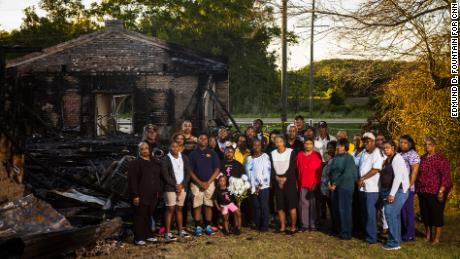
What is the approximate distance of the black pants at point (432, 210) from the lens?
8078 mm

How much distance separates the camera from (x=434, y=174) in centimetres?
808

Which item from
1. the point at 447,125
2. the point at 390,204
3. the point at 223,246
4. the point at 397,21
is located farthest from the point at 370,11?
the point at 223,246

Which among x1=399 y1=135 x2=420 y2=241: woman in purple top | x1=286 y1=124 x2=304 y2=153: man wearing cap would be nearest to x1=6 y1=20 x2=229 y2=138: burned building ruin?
x1=286 y1=124 x2=304 y2=153: man wearing cap

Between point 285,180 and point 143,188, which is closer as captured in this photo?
point 143,188

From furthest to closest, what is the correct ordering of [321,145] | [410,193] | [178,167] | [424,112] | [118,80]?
[118,80] < [424,112] < [321,145] < [178,167] < [410,193]

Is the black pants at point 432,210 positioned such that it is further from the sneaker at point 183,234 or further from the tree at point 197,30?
the tree at point 197,30

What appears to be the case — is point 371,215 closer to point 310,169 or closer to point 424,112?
point 310,169

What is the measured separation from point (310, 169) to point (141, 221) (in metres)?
2.96

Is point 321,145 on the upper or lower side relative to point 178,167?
upper

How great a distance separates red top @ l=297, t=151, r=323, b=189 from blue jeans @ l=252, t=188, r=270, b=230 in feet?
2.15

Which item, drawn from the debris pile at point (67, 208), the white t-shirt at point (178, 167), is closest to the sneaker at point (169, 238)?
the debris pile at point (67, 208)

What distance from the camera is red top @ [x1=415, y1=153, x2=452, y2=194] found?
26.3ft

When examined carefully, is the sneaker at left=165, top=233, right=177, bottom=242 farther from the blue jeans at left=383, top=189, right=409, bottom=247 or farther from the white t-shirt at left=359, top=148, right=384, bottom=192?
the blue jeans at left=383, top=189, right=409, bottom=247

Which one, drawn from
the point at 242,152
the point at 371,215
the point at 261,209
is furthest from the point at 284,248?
the point at 242,152
